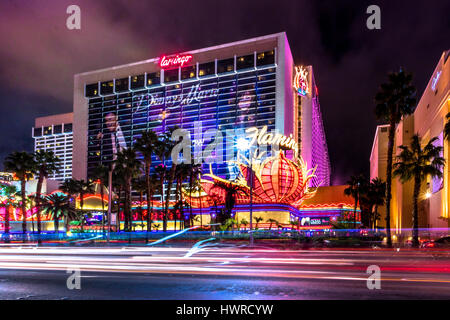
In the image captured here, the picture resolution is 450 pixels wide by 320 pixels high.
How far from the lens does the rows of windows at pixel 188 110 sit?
133 m

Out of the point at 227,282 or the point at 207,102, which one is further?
the point at 207,102

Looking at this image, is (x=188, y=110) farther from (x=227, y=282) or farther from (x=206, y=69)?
(x=227, y=282)

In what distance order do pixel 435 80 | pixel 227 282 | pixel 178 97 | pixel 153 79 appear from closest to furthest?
pixel 227 282 → pixel 435 80 → pixel 178 97 → pixel 153 79

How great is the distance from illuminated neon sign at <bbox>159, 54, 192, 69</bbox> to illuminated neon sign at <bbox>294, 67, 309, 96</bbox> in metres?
38.0

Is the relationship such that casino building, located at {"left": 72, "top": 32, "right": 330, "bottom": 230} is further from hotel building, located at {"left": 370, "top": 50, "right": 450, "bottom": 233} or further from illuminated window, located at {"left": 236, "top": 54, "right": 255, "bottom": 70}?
hotel building, located at {"left": 370, "top": 50, "right": 450, "bottom": 233}

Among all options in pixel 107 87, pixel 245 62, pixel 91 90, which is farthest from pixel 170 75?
pixel 91 90

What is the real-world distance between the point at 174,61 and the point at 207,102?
2220cm

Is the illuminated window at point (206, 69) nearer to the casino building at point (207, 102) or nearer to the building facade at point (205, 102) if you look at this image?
the casino building at point (207, 102)

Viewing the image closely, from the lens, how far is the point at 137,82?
158 metres

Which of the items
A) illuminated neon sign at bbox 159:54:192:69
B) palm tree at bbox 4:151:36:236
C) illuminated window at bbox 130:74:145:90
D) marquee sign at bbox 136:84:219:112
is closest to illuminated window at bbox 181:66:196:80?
illuminated neon sign at bbox 159:54:192:69

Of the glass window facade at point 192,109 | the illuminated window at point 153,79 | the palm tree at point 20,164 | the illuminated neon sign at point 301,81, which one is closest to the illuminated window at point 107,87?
the glass window facade at point 192,109

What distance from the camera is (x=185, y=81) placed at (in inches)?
5812

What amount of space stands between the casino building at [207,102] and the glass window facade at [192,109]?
322 millimetres

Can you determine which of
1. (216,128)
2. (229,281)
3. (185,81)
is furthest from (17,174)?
(185,81)
